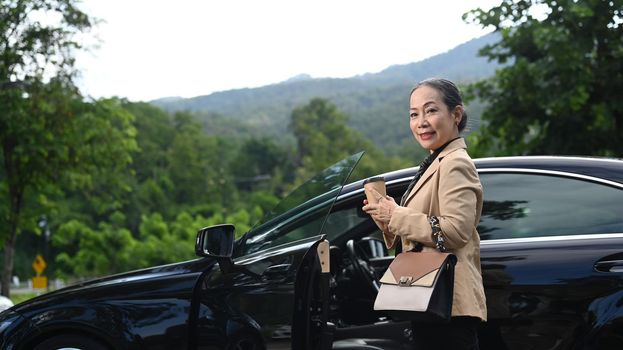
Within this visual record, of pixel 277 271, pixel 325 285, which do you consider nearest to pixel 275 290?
pixel 277 271

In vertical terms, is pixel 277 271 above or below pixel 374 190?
below

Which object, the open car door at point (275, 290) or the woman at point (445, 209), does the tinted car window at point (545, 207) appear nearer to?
the open car door at point (275, 290)

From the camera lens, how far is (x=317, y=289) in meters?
3.08

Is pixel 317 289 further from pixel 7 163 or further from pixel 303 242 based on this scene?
pixel 7 163

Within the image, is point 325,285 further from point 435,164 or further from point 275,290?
point 435,164

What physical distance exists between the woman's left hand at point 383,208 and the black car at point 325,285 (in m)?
0.53

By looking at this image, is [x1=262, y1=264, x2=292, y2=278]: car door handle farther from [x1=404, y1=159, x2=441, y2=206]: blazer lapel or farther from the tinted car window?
the tinted car window

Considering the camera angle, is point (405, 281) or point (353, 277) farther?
point (353, 277)

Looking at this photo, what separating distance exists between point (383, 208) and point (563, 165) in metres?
1.45

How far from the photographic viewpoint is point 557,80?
1477 centimetres

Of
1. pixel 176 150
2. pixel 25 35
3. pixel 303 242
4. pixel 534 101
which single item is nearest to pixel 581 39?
pixel 534 101

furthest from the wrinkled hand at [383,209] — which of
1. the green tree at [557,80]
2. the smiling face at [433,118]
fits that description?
the green tree at [557,80]

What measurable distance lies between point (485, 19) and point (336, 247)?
11786 millimetres

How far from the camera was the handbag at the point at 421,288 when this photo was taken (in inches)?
95.2
